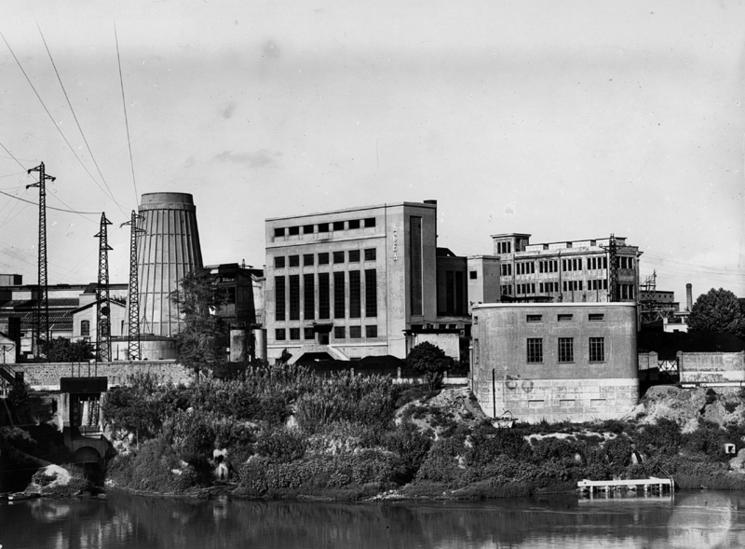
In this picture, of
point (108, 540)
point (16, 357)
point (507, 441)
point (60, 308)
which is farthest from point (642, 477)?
point (60, 308)

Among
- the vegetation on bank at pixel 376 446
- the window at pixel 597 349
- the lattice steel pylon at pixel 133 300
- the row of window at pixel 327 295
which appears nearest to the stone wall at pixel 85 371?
the vegetation on bank at pixel 376 446

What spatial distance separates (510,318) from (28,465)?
92.7 ft

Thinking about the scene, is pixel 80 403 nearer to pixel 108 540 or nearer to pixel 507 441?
pixel 108 540

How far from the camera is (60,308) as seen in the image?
13275cm

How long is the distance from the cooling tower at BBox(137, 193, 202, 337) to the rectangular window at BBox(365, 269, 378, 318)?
58.3ft

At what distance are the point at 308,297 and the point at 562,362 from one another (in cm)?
3709

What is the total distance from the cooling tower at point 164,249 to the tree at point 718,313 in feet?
156

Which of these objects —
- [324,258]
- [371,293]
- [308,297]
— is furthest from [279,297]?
[371,293]

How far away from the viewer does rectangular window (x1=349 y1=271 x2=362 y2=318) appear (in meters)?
101

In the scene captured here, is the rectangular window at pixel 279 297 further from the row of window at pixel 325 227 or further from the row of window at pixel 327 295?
the row of window at pixel 325 227

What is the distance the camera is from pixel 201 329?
276ft

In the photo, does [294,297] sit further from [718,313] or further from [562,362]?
[718,313]

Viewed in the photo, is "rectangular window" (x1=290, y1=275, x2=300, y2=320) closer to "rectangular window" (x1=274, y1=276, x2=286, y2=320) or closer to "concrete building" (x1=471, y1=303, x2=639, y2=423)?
"rectangular window" (x1=274, y1=276, x2=286, y2=320)

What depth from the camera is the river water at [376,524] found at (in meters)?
53.7
